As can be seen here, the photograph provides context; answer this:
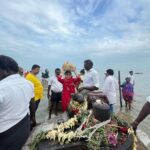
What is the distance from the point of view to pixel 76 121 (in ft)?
12.1

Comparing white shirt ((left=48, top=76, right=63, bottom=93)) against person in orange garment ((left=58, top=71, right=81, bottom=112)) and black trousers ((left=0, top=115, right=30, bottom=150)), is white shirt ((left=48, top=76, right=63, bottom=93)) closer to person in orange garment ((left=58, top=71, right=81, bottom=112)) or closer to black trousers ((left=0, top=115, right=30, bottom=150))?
person in orange garment ((left=58, top=71, right=81, bottom=112))

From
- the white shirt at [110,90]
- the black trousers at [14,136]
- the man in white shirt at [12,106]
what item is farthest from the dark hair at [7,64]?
the white shirt at [110,90]

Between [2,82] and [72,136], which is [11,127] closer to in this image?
[2,82]

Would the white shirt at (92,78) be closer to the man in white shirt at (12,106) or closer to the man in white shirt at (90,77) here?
the man in white shirt at (90,77)

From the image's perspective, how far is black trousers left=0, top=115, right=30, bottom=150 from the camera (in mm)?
3051

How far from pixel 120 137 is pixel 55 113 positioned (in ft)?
23.8

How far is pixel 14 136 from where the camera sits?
10.2ft

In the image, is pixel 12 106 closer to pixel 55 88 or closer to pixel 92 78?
pixel 92 78

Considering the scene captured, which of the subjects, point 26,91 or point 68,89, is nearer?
point 26,91

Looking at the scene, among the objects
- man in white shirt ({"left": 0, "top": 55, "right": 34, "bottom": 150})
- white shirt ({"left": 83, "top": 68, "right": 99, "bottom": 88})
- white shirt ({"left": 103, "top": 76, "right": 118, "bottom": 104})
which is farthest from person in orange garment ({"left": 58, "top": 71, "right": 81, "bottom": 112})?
man in white shirt ({"left": 0, "top": 55, "right": 34, "bottom": 150})

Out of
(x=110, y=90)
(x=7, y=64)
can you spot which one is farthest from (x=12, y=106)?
(x=110, y=90)

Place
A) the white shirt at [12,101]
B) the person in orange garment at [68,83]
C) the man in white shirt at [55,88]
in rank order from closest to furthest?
1. the white shirt at [12,101]
2. the person in orange garment at [68,83]
3. the man in white shirt at [55,88]

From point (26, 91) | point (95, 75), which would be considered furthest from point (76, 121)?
point (95, 75)

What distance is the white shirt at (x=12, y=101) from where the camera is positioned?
2.94 metres
